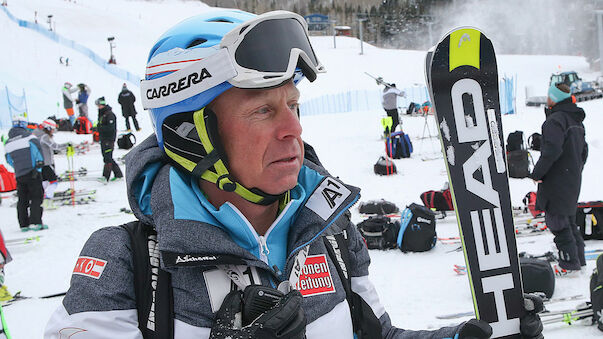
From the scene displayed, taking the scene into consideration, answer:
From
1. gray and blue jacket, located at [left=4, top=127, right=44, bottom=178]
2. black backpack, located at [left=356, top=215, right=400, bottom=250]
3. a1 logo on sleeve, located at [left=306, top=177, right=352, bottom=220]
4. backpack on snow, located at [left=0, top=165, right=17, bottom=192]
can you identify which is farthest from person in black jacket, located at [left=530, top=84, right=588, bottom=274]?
backpack on snow, located at [left=0, top=165, right=17, bottom=192]

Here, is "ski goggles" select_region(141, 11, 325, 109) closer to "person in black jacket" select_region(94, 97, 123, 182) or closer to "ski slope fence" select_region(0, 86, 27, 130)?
"person in black jacket" select_region(94, 97, 123, 182)

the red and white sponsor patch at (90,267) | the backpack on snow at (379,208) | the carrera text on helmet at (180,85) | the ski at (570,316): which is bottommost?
the backpack on snow at (379,208)

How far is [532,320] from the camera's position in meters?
1.82

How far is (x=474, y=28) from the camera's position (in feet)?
7.07

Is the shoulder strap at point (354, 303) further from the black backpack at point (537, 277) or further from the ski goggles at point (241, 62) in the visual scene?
the black backpack at point (537, 277)

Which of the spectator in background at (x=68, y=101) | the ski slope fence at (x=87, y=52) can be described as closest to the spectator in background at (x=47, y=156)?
the spectator in background at (x=68, y=101)

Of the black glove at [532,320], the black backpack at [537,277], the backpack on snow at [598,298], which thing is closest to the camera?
the black glove at [532,320]

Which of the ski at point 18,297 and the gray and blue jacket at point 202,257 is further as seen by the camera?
the ski at point 18,297

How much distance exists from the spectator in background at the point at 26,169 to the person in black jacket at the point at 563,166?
765 cm

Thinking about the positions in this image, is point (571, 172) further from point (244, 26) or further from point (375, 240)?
point (244, 26)

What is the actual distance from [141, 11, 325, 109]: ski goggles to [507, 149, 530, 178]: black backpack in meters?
8.13

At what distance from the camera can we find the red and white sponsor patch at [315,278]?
4.64 feet

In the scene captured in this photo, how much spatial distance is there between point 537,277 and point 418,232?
1674 mm

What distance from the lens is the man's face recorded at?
1372 millimetres
